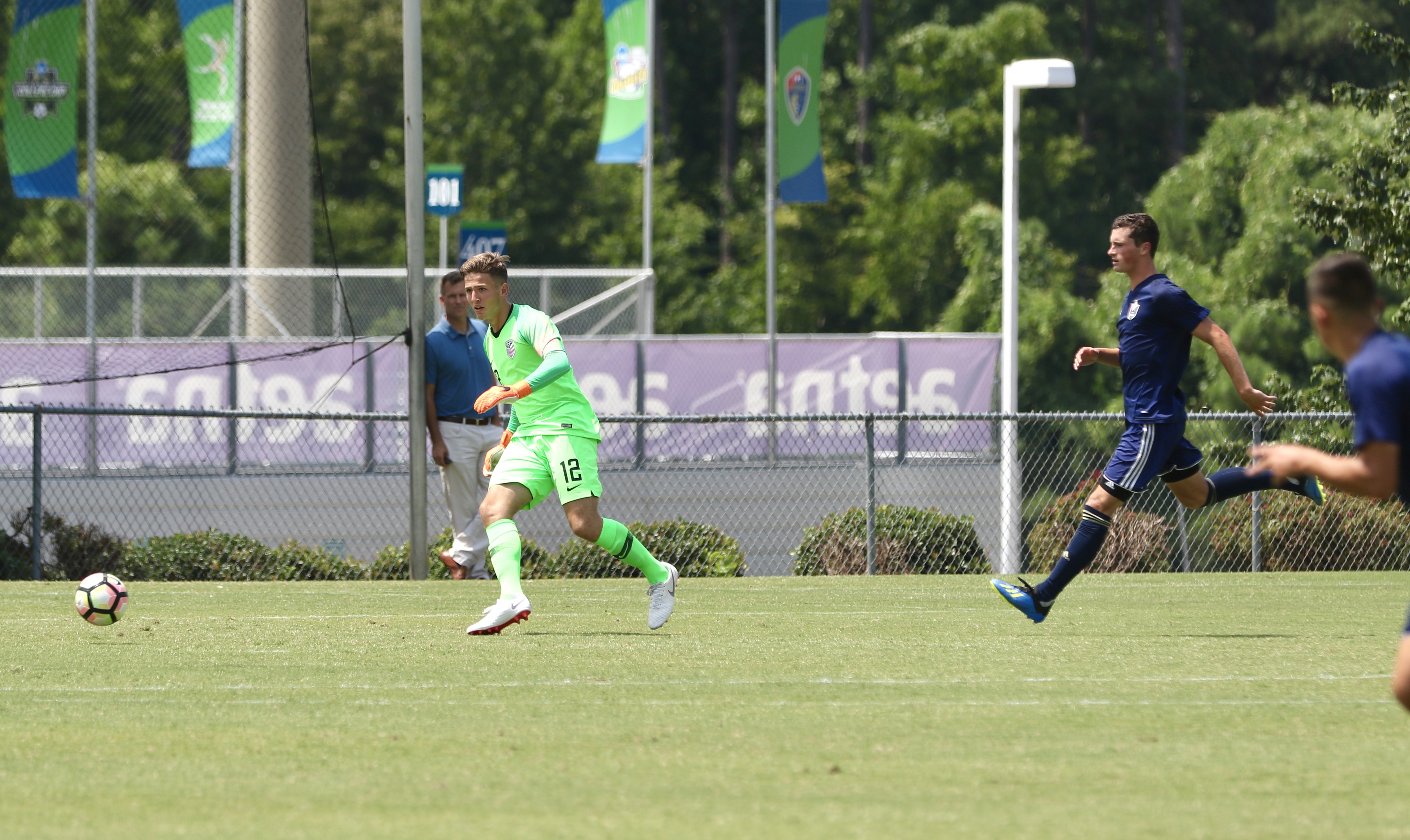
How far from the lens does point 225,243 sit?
139 feet

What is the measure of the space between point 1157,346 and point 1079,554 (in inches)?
45.0

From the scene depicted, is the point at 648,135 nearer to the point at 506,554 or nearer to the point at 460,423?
the point at 460,423

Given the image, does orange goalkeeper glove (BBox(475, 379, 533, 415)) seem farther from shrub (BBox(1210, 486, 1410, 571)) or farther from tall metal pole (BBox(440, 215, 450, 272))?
tall metal pole (BBox(440, 215, 450, 272))

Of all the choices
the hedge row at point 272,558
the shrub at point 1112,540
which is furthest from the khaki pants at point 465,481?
the shrub at point 1112,540

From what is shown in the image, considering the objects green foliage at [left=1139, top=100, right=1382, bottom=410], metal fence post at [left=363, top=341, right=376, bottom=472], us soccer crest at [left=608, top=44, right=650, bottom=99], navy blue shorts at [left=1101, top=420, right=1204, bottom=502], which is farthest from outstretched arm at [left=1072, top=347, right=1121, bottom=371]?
green foliage at [left=1139, top=100, right=1382, bottom=410]

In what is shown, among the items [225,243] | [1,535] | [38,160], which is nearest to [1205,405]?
[38,160]

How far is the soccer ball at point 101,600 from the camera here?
8.45 meters

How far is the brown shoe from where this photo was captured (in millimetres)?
12039

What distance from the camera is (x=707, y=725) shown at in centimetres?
589

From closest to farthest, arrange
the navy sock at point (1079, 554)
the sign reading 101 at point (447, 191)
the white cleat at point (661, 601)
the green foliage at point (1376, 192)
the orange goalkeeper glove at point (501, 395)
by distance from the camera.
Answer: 1. the orange goalkeeper glove at point (501, 395)
2. the navy sock at point (1079, 554)
3. the white cleat at point (661, 601)
4. the green foliage at point (1376, 192)
5. the sign reading 101 at point (447, 191)

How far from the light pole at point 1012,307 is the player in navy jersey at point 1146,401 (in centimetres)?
560

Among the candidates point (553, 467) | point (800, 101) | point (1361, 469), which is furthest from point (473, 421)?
point (800, 101)

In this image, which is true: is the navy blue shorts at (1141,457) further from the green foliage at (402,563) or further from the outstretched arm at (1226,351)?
the green foliage at (402,563)

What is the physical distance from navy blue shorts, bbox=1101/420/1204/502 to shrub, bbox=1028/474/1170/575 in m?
5.41
